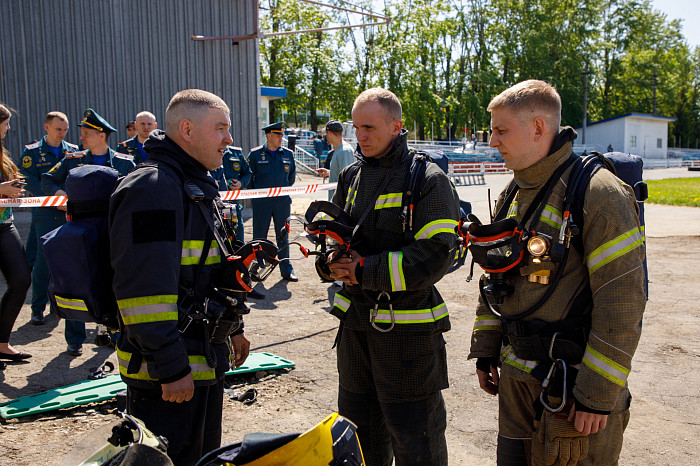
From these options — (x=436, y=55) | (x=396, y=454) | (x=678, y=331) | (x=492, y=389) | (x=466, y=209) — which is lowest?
(x=678, y=331)

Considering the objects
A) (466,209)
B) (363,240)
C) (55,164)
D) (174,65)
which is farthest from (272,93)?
(363,240)

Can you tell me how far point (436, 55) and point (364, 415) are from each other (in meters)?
52.1

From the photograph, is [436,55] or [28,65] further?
[436,55]

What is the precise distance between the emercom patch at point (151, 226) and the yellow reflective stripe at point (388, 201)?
1.14 meters

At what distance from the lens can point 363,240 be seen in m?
3.10

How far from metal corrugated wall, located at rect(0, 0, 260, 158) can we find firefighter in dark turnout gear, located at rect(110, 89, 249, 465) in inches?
511

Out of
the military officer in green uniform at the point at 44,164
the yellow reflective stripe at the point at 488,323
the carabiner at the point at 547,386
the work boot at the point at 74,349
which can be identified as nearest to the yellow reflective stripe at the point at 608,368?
the carabiner at the point at 547,386

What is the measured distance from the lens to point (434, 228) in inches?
112

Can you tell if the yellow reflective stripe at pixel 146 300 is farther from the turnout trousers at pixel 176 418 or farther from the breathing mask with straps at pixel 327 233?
the breathing mask with straps at pixel 327 233

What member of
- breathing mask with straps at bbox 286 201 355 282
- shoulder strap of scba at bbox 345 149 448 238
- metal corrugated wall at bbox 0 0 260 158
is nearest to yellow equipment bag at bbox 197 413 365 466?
breathing mask with straps at bbox 286 201 355 282

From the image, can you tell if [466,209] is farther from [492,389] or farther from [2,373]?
[2,373]

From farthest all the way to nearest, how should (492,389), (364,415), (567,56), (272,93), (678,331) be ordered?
(567,56) < (272,93) < (678,331) < (364,415) < (492,389)

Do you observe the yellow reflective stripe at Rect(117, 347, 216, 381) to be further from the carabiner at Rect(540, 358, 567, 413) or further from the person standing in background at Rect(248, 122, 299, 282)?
the person standing in background at Rect(248, 122, 299, 282)

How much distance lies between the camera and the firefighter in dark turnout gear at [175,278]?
233cm
